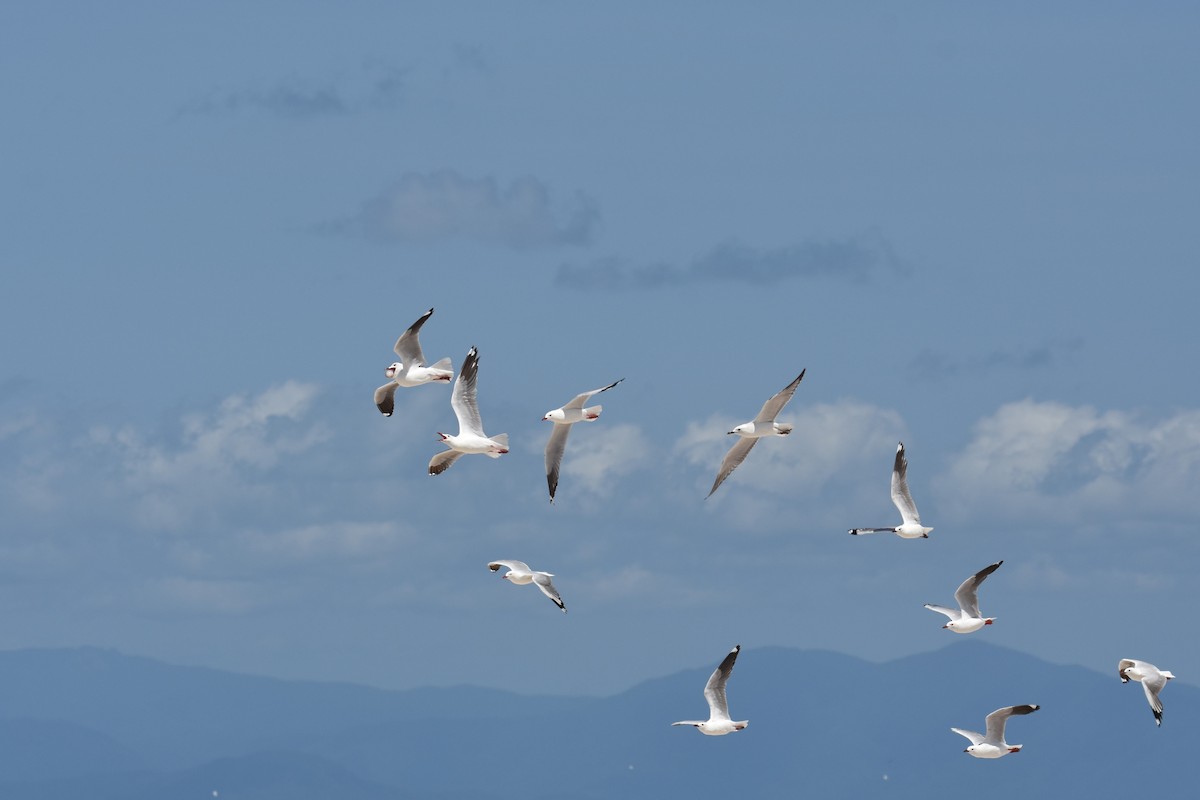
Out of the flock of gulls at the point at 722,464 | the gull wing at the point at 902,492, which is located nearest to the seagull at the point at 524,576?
the flock of gulls at the point at 722,464

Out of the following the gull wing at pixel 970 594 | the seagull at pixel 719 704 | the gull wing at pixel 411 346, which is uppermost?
the gull wing at pixel 411 346

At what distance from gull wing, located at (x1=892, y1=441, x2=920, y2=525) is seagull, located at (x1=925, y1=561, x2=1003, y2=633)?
2.39m

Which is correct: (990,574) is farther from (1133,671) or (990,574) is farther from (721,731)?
(721,731)

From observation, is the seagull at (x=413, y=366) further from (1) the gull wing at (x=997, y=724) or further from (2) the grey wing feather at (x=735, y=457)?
(1) the gull wing at (x=997, y=724)

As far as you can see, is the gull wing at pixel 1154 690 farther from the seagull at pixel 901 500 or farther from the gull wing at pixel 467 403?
the gull wing at pixel 467 403

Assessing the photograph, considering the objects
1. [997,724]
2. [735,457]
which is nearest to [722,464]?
[735,457]

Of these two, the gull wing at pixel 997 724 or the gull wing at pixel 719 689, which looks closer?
the gull wing at pixel 719 689

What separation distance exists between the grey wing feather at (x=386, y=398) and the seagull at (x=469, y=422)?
151 inches

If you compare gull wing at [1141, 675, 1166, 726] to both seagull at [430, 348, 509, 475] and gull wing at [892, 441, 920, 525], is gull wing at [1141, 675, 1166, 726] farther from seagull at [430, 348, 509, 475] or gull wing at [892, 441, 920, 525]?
seagull at [430, 348, 509, 475]

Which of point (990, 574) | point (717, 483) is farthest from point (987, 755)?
point (717, 483)

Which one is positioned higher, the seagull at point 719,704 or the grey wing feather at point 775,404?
the grey wing feather at point 775,404

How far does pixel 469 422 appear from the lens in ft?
194

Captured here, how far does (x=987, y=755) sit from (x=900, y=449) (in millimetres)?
9407

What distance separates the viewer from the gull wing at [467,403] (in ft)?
194
